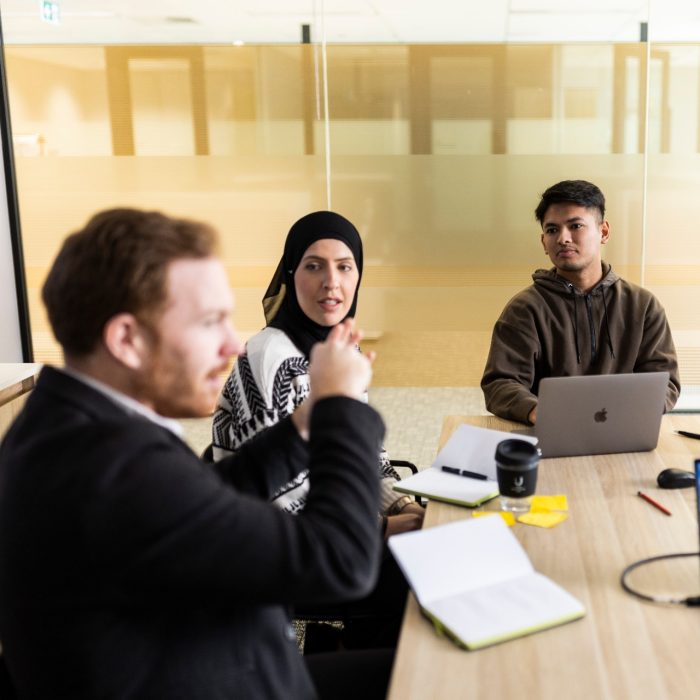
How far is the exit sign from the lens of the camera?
471 cm

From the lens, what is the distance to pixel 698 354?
4.79 meters

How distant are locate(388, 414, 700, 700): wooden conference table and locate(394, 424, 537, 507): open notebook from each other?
4 cm

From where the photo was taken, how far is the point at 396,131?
15.2 ft

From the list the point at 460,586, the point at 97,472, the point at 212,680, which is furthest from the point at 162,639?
the point at 460,586

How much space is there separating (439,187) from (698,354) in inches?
68.7

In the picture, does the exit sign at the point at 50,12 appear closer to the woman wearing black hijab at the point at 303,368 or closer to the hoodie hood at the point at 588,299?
the woman wearing black hijab at the point at 303,368

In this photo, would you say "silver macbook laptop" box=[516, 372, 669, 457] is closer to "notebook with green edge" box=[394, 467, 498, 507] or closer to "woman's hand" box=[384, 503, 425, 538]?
"notebook with green edge" box=[394, 467, 498, 507]

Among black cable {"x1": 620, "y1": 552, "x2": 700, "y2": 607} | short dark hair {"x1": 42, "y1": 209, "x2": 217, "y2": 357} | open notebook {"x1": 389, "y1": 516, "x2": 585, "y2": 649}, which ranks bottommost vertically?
black cable {"x1": 620, "y1": 552, "x2": 700, "y2": 607}

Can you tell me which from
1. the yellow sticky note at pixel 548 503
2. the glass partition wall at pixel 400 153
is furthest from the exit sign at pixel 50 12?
the yellow sticky note at pixel 548 503

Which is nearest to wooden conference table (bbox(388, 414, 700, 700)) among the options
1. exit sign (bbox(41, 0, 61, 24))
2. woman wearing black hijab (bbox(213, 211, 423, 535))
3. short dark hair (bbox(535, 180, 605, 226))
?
woman wearing black hijab (bbox(213, 211, 423, 535))

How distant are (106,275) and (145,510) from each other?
27cm

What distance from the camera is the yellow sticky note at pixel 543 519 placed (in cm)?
172

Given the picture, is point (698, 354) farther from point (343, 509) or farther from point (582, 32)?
point (343, 509)

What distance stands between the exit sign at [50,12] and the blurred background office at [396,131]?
0.02m
